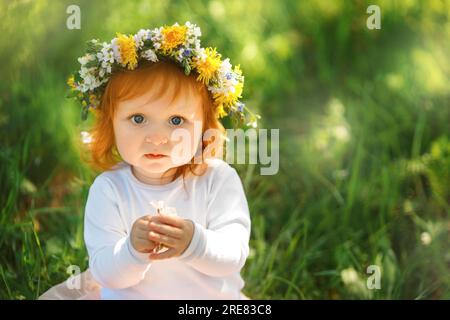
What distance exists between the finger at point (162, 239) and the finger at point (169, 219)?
0.07 ft

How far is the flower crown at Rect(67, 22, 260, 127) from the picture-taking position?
1.42 m

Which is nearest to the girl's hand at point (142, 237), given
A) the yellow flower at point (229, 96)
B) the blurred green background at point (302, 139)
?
the yellow flower at point (229, 96)

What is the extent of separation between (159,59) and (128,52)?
53 millimetres

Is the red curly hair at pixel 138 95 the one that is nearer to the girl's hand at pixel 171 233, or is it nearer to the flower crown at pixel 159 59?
the flower crown at pixel 159 59

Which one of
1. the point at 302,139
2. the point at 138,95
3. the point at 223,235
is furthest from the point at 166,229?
the point at 302,139

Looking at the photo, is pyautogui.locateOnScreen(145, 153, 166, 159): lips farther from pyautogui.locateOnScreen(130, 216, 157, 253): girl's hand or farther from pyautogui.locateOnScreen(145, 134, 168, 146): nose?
pyautogui.locateOnScreen(130, 216, 157, 253): girl's hand

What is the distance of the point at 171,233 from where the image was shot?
1340 millimetres

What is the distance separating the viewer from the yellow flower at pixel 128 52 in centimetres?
141

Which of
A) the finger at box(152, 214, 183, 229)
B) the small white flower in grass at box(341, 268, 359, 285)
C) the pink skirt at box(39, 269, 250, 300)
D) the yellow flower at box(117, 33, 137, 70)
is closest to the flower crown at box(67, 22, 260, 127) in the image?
the yellow flower at box(117, 33, 137, 70)

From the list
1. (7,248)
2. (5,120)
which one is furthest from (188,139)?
(5,120)

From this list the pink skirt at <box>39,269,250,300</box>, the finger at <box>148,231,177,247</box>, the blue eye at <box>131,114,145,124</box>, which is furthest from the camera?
the pink skirt at <box>39,269,250,300</box>

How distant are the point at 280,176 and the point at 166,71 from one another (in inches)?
28.6

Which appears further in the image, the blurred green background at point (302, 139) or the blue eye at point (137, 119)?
the blurred green background at point (302, 139)

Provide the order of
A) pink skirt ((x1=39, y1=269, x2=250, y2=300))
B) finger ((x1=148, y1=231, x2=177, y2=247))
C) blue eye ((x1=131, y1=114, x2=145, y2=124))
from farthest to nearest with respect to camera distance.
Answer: pink skirt ((x1=39, y1=269, x2=250, y2=300)) < blue eye ((x1=131, y1=114, x2=145, y2=124)) < finger ((x1=148, y1=231, x2=177, y2=247))
